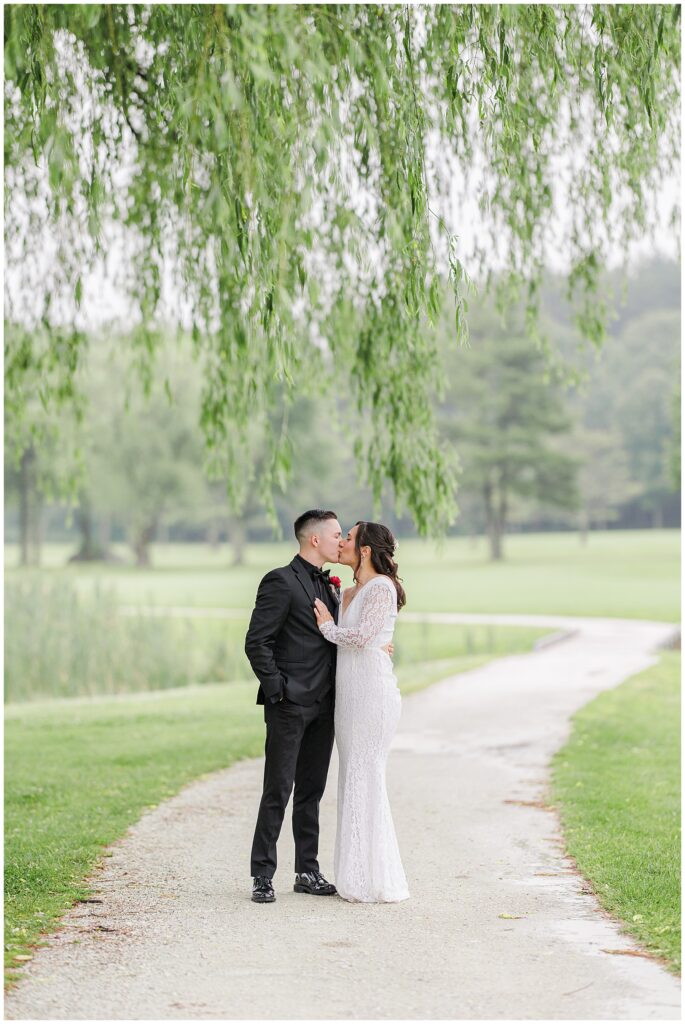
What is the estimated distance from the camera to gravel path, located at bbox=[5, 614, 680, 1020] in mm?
4602

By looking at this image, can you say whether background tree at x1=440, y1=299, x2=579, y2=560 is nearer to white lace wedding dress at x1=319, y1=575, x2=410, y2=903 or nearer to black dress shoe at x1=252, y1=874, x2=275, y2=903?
white lace wedding dress at x1=319, y1=575, x2=410, y2=903

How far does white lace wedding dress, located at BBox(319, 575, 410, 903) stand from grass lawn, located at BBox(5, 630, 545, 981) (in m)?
1.51

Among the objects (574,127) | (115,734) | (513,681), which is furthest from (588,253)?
(513,681)

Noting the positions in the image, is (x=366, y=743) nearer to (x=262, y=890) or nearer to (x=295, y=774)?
(x=295, y=774)

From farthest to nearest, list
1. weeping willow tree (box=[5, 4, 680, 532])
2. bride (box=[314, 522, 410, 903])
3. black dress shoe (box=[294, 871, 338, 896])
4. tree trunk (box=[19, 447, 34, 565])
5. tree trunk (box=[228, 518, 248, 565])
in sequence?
1. tree trunk (box=[228, 518, 248, 565])
2. tree trunk (box=[19, 447, 34, 565])
3. black dress shoe (box=[294, 871, 338, 896])
4. bride (box=[314, 522, 410, 903])
5. weeping willow tree (box=[5, 4, 680, 532])

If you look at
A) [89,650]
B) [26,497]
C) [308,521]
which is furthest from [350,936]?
[26,497]

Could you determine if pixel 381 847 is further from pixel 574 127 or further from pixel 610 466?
pixel 610 466

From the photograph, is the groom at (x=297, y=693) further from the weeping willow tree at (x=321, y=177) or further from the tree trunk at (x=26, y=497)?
the tree trunk at (x=26, y=497)

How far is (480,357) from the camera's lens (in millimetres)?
59594

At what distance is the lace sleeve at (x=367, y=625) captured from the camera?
20.3 feet

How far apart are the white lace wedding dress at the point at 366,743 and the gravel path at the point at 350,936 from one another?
144 mm

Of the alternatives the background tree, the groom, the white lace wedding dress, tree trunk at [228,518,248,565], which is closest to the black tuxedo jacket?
the groom

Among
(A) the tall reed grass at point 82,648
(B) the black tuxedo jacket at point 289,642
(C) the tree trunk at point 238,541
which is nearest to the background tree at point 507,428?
(C) the tree trunk at point 238,541

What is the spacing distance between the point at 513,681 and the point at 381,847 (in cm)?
1215
